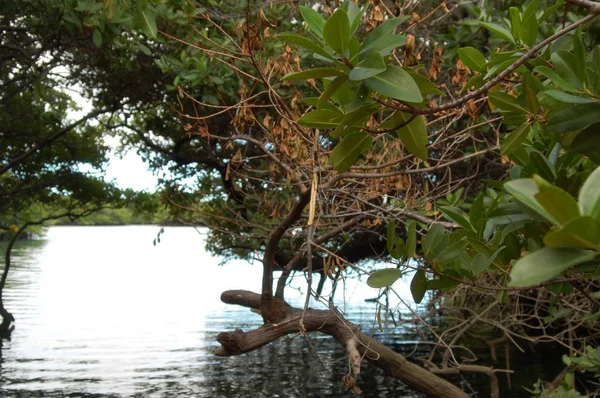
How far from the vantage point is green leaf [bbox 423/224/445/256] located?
86.5 inches

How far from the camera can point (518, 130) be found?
2.00 m

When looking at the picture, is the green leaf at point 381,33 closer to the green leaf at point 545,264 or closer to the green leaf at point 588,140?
the green leaf at point 588,140

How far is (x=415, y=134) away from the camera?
1.94 meters

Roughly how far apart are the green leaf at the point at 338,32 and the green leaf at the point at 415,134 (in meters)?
0.45

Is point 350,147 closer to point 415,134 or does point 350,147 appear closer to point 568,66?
point 415,134

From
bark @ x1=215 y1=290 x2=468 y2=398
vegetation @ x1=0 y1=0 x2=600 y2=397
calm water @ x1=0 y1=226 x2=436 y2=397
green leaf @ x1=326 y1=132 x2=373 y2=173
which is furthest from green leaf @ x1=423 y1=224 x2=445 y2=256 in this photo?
calm water @ x1=0 y1=226 x2=436 y2=397

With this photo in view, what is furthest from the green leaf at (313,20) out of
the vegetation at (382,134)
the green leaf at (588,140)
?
the green leaf at (588,140)

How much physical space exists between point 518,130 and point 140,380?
9.46 m

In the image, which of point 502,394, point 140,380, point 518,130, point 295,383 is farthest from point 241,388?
point 518,130

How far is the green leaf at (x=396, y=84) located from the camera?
4.97 ft

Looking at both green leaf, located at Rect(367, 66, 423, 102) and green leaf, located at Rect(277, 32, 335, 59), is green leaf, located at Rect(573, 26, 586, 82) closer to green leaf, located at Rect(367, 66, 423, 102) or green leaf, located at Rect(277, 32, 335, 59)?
green leaf, located at Rect(367, 66, 423, 102)

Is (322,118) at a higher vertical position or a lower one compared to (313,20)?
lower

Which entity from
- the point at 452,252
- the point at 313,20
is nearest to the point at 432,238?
the point at 452,252

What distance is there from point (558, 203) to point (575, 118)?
0.71 metres
